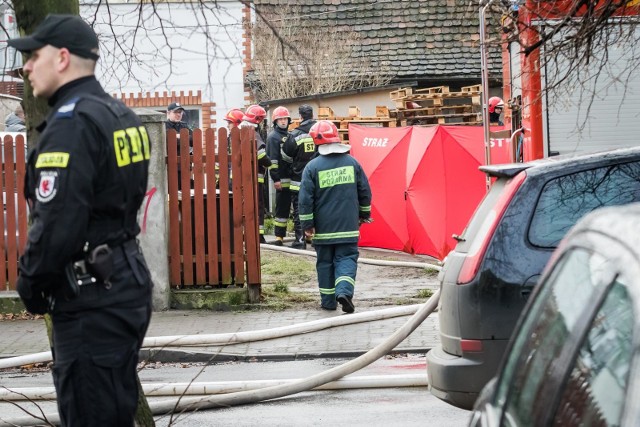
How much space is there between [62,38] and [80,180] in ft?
1.92

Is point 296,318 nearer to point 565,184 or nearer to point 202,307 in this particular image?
point 202,307

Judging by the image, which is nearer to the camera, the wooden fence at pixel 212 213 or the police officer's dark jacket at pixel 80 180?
the police officer's dark jacket at pixel 80 180

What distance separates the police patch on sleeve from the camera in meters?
4.16

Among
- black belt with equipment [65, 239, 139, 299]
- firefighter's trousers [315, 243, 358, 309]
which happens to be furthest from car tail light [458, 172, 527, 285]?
firefighter's trousers [315, 243, 358, 309]

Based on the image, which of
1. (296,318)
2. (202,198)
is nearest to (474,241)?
(296,318)

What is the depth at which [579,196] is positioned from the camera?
6297 millimetres

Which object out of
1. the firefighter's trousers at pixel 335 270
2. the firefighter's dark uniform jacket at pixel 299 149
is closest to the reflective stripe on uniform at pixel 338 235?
the firefighter's trousers at pixel 335 270

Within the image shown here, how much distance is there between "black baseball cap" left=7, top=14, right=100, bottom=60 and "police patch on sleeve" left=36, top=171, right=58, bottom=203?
520mm

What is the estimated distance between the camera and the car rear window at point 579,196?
6250 millimetres

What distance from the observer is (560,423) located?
2531 mm

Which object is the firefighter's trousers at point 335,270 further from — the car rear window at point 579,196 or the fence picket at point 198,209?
the car rear window at point 579,196

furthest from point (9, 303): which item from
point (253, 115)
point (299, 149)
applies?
point (253, 115)

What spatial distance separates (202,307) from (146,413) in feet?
22.3

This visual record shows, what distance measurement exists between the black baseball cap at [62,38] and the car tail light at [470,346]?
2.77 meters
